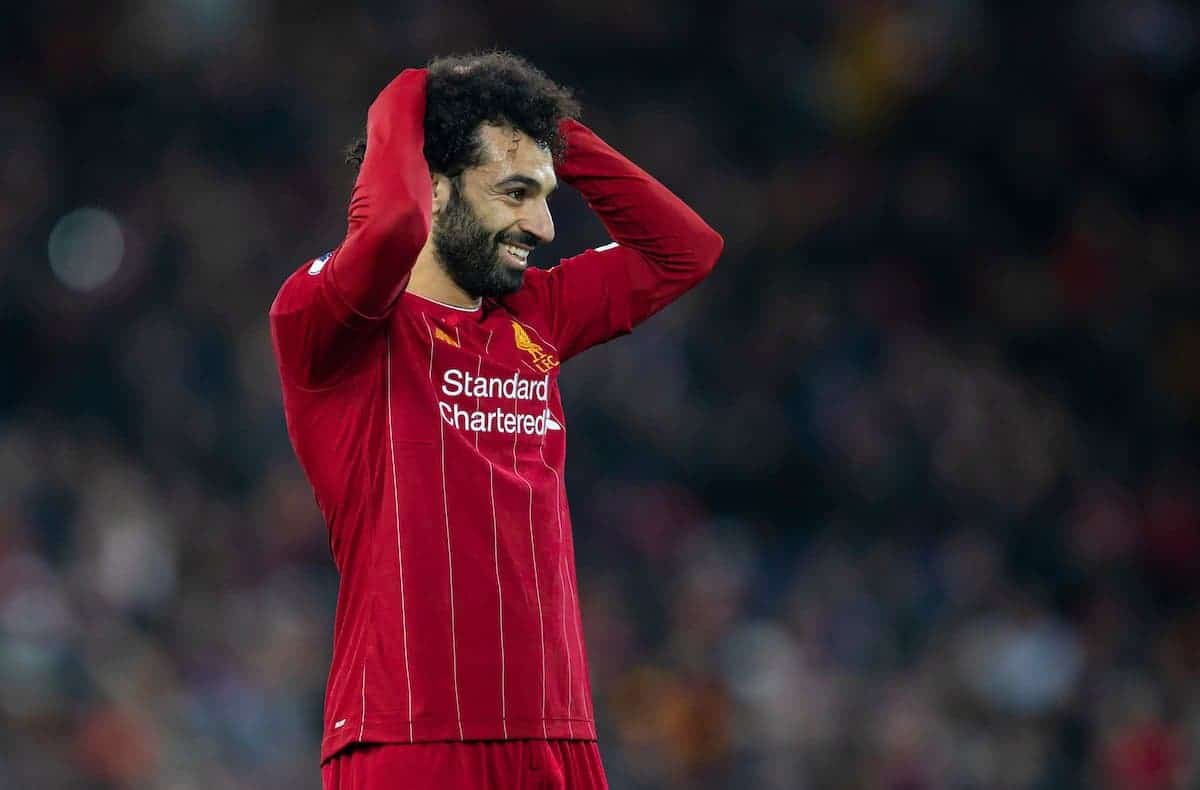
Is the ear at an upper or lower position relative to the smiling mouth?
upper

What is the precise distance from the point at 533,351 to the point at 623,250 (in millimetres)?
398

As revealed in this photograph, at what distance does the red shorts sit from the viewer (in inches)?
108

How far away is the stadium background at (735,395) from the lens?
762cm

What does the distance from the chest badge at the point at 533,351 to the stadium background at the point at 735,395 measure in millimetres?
4019

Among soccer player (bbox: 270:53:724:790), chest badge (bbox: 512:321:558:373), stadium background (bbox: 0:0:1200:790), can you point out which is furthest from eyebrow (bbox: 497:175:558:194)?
stadium background (bbox: 0:0:1200:790)

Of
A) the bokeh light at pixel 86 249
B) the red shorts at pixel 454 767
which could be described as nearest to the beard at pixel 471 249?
the red shorts at pixel 454 767

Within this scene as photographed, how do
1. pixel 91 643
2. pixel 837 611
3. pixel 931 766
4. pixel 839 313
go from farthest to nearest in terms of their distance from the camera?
pixel 839 313 → pixel 837 611 → pixel 931 766 → pixel 91 643

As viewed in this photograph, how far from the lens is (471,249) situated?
2988mm

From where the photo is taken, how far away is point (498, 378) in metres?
2.99

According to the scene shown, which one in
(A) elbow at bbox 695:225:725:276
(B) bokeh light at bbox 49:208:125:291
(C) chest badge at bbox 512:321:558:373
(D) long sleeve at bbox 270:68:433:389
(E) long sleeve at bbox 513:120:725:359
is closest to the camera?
(D) long sleeve at bbox 270:68:433:389

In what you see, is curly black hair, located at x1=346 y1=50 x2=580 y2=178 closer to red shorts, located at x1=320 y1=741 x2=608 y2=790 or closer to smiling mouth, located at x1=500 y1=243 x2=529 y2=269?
smiling mouth, located at x1=500 y1=243 x2=529 y2=269

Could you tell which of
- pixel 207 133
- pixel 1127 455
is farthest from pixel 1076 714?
pixel 207 133

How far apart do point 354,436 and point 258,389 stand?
583 centimetres

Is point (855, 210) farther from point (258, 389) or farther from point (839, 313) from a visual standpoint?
point (258, 389)
